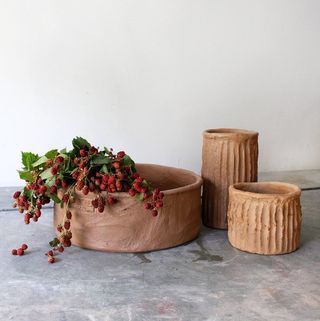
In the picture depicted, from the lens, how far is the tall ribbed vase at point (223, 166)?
1.57 m

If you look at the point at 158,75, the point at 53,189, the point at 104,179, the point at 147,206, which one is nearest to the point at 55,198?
the point at 53,189

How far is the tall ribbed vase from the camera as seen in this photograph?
5.14ft

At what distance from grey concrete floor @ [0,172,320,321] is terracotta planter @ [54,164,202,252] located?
0.03 metres

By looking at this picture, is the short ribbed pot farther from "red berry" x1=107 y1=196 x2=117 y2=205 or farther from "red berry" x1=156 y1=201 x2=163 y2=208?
"red berry" x1=107 y1=196 x2=117 y2=205

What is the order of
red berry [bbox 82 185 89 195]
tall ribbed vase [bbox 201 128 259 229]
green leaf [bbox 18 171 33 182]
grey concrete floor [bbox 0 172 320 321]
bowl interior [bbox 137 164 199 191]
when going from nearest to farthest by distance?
1. grey concrete floor [bbox 0 172 320 321]
2. red berry [bbox 82 185 89 195]
3. green leaf [bbox 18 171 33 182]
4. tall ribbed vase [bbox 201 128 259 229]
5. bowl interior [bbox 137 164 199 191]

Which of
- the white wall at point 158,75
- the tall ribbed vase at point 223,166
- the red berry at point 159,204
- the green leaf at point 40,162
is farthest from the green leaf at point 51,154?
Answer: the white wall at point 158,75

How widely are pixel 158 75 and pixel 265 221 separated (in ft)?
3.25

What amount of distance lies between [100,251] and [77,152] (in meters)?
0.28

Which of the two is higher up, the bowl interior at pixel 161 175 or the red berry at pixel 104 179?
the red berry at pixel 104 179

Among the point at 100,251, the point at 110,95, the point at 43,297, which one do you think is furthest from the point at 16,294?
the point at 110,95

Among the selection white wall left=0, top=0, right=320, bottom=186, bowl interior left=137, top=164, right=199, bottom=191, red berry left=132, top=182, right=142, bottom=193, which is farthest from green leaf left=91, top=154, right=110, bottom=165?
white wall left=0, top=0, right=320, bottom=186

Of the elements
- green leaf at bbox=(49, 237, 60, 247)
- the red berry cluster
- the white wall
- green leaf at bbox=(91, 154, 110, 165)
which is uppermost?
the white wall

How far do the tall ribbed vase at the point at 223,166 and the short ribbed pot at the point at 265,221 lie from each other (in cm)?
14

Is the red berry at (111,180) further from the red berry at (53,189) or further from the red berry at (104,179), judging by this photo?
the red berry at (53,189)
